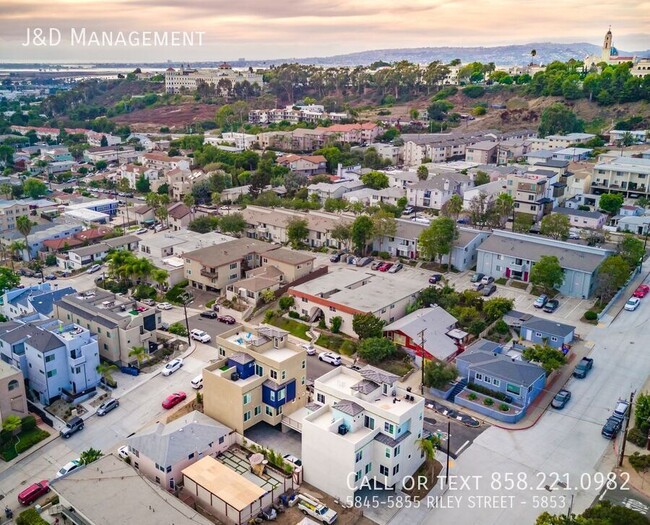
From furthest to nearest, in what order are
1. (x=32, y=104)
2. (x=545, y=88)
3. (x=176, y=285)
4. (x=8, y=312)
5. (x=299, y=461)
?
1. (x=32, y=104)
2. (x=545, y=88)
3. (x=176, y=285)
4. (x=8, y=312)
5. (x=299, y=461)

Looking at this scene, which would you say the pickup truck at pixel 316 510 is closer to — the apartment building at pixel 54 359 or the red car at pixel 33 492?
the red car at pixel 33 492

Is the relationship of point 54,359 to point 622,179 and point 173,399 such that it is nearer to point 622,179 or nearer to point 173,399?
point 173,399

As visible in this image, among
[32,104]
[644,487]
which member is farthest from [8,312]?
[32,104]

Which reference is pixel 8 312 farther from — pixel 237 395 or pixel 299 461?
pixel 299 461

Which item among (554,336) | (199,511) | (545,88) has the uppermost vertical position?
(545,88)

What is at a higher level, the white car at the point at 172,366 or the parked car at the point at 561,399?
the parked car at the point at 561,399

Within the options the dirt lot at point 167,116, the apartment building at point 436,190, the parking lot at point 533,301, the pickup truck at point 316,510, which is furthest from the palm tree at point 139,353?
the dirt lot at point 167,116
